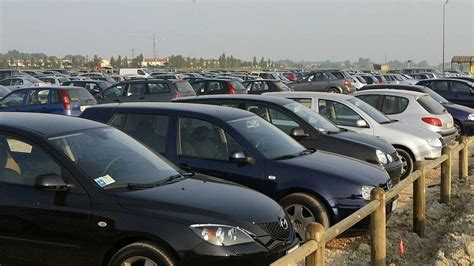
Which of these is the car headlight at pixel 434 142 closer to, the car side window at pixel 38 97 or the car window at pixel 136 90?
the car side window at pixel 38 97

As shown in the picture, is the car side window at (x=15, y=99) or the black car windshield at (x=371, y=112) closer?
the black car windshield at (x=371, y=112)

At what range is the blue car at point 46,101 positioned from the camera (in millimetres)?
15332

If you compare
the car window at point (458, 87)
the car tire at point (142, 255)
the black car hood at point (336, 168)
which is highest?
the car window at point (458, 87)

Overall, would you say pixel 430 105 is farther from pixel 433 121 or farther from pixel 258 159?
pixel 258 159

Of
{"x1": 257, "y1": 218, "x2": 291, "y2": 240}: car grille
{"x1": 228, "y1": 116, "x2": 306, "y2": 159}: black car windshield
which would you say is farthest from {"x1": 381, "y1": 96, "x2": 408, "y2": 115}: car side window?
{"x1": 257, "y1": 218, "x2": 291, "y2": 240}: car grille

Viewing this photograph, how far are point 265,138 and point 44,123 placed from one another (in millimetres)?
2583

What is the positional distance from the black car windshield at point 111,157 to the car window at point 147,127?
1122 mm

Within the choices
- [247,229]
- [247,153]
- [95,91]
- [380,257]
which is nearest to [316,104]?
[247,153]

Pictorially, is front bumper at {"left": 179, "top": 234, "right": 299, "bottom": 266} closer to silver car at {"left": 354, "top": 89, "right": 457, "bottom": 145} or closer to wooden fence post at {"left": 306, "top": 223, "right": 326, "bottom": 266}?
wooden fence post at {"left": 306, "top": 223, "right": 326, "bottom": 266}

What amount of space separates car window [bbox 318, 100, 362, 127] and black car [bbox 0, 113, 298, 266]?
5593 millimetres

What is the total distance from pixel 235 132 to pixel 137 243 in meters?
2.42

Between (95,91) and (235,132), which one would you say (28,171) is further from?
(95,91)

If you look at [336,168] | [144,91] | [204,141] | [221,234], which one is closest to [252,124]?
[204,141]

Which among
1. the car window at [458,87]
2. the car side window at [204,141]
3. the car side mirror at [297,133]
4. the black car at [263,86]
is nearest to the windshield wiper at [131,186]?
the car side window at [204,141]
